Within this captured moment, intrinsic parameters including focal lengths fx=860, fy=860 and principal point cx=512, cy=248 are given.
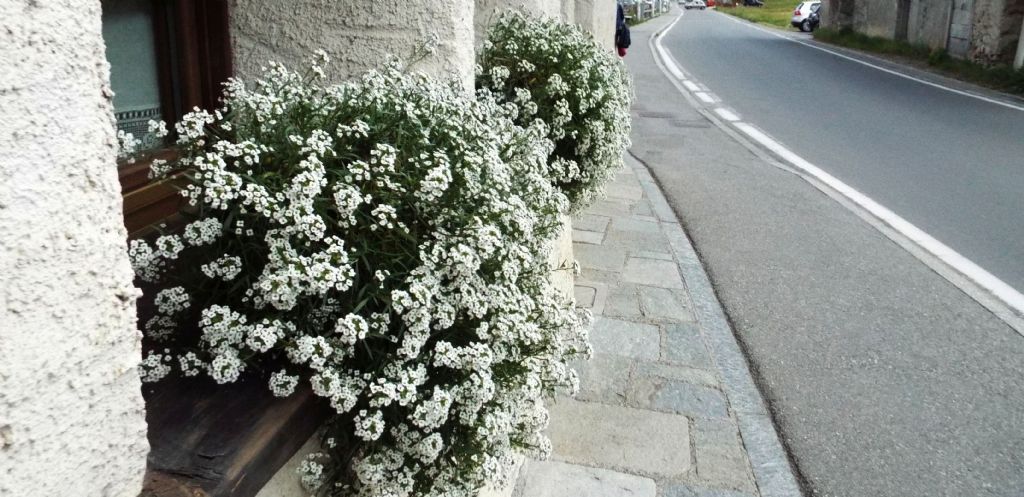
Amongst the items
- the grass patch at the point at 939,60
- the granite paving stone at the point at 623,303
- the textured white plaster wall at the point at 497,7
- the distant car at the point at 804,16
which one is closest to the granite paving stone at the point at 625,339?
the granite paving stone at the point at 623,303

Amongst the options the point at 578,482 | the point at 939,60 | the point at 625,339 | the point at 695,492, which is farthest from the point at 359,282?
the point at 939,60

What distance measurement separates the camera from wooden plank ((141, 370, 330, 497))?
1.65m

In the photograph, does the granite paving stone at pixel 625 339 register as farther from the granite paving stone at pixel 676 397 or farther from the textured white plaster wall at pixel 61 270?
the textured white plaster wall at pixel 61 270

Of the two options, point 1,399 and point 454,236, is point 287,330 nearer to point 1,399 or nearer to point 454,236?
point 454,236

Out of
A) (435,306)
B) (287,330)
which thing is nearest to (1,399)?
(287,330)

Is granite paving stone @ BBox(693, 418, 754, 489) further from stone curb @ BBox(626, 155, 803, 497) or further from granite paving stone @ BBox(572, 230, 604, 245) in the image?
granite paving stone @ BBox(572, 230, 604, 245)

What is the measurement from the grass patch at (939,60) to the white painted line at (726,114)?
606 centimetres

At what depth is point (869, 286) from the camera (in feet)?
19.2

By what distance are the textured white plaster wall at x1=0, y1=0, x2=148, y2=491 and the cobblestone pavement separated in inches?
88.7

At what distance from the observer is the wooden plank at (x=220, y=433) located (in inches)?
65.1

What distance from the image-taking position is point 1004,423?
4.02 metres

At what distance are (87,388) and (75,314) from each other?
0.39ft

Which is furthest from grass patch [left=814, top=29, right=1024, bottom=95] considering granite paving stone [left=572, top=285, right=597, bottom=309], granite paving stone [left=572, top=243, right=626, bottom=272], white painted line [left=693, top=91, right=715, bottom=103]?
granite paving stone [left=572, top=285, right=597, bottom=309]

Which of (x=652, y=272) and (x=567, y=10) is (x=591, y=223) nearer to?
(x=652, y=272)
